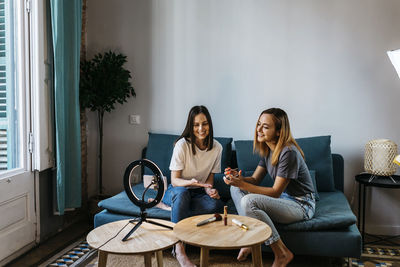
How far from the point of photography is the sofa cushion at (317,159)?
3.26 metres

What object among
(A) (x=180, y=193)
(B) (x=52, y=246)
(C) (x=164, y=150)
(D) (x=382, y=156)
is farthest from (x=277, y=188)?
(B) (x=52, y=246)

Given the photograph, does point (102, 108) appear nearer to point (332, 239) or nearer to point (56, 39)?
point (56, 39)

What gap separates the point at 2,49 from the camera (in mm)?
2811

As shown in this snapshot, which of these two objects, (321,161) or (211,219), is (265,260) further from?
(321,161)

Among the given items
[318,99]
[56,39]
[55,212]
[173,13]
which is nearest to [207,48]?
[173,13]

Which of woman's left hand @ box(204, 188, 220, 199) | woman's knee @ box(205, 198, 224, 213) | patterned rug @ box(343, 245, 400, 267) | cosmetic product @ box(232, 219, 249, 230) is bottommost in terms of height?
patterned rug @ box(343, 245, 400, 267)

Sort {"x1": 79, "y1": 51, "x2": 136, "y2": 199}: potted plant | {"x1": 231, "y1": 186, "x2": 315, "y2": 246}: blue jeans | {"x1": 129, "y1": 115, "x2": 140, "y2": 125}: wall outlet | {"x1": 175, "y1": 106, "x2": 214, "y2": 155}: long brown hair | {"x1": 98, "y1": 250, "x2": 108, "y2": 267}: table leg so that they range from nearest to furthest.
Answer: {"x1": 98, "y1": 250, "x2": 108, "y2": 267}: table leg
{"x1": 231, "y1": 186, "x2": 315, "y2": 246}: blue jeans
{"x1": 175, "y1": 106, "x2": 214, "y2": 155}: long brown hair
{"x1": 79, "y1": 51, "x2": 136, "y2": 199}: potted plant
{"x1": 129, "y1": 115, "x2": 140, "y2": 125}: wall outlet

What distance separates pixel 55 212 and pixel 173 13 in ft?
6.64

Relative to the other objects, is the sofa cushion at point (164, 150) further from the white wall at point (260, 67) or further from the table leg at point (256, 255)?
the table leg at point (256, 255)

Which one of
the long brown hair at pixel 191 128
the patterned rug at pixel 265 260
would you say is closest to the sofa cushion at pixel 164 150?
the long brown hair at pixel 191 128

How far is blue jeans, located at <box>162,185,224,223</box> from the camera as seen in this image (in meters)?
2.72

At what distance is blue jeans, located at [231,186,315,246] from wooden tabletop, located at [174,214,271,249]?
0.24 m

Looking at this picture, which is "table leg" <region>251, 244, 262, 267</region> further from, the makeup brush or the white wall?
the white wall

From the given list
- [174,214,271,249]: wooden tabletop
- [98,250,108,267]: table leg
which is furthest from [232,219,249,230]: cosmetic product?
[98,250,108,267]: table leg
